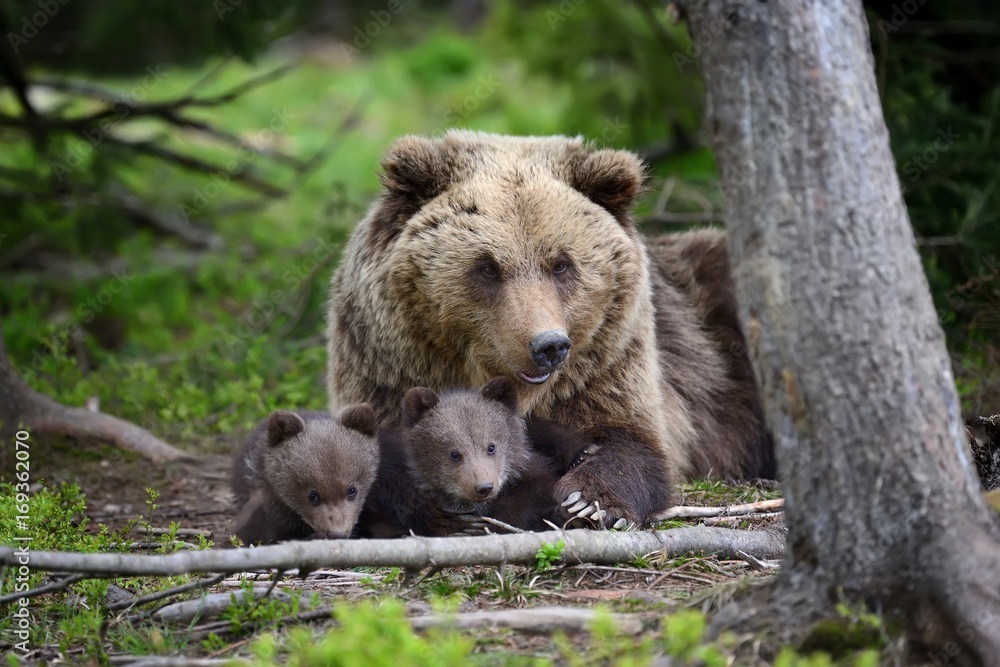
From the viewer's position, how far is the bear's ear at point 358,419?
195 inches

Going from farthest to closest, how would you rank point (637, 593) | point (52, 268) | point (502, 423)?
point (52, 268)
point (502, 423)
point (637, 593)

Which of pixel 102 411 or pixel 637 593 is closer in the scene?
pixel 637 593

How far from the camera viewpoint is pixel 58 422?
6.77m

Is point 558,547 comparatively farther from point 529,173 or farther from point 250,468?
point 529,173

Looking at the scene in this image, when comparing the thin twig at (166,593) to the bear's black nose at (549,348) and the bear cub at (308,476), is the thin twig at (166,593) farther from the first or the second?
the bear's black nose at (549,348)

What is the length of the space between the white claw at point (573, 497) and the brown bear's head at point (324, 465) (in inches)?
36.0

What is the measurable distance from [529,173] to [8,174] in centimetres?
648

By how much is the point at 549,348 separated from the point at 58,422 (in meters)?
3.71

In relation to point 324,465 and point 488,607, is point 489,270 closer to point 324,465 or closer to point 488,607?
point 324,465

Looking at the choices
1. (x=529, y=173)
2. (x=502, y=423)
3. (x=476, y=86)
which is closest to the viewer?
(x=502, y=423)

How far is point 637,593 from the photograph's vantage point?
153 inches

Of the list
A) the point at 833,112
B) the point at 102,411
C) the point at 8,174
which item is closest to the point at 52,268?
the point at 8,174

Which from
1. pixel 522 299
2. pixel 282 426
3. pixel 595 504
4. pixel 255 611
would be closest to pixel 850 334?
pixel 595 504

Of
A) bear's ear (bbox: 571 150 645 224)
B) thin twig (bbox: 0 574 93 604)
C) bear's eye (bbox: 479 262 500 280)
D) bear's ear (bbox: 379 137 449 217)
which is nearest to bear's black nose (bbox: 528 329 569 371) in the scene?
bear's eye (bbox: 479 262 500 280)
